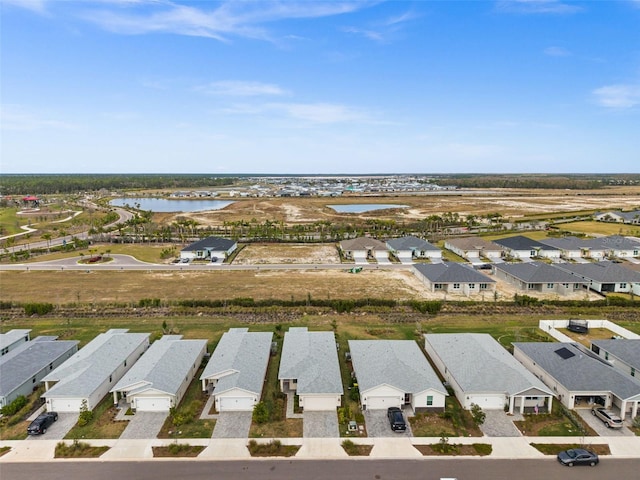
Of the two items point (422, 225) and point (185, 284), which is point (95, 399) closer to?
point (185, 284)

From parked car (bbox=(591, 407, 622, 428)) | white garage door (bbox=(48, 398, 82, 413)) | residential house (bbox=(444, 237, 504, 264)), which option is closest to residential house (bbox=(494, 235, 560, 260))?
residential house (bbox=(444, 237, 504, 264))

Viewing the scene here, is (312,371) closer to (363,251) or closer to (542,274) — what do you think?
(542,274)

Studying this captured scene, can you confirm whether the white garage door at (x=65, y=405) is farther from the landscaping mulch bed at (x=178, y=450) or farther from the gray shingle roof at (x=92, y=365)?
the landscaping mulch bed at (x=178, y=450)

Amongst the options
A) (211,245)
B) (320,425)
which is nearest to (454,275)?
(320,425)

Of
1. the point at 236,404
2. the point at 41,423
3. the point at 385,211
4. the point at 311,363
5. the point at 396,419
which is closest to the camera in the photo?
the point at 41,423

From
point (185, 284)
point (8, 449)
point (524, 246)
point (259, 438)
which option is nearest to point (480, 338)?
point (259, 438)

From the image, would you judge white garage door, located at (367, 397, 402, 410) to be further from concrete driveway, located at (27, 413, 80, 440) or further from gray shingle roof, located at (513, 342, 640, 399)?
concrete driveway, located at (27, 413, 80, 440)
